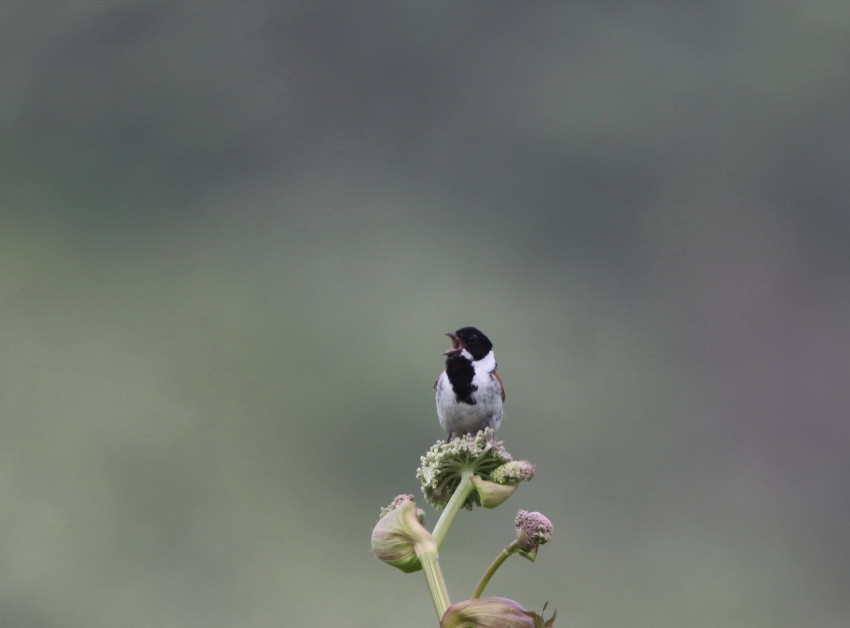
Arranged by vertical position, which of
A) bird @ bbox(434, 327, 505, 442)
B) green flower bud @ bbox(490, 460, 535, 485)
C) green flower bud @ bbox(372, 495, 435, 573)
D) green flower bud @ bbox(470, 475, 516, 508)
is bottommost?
green flower bud @ bbox(372, 495, 435, 573)

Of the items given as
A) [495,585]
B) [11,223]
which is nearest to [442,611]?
[495,585]

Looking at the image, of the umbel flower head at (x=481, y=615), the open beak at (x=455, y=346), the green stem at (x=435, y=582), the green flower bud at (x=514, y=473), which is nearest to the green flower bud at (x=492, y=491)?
the green flower bud at (x=514, y=473)

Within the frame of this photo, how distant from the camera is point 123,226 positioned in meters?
53.4

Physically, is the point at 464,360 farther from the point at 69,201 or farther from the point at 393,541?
the point at 69,201

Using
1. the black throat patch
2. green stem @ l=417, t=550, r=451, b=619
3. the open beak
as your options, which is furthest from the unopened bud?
the black throat patch

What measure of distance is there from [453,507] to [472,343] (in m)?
1.73

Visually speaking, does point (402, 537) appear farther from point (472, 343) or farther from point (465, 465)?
point (472, 343)

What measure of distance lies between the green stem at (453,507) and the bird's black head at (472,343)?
4.89 feet

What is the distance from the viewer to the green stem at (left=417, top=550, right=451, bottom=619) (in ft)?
5.89

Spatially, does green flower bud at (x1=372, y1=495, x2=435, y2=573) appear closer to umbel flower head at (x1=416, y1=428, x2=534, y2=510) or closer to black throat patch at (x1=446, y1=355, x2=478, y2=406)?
umbel flower head at (x1=416, y1=428, x2=534, y2=510)

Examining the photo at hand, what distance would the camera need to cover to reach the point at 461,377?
3.79 meters

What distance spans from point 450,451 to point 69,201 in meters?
53.6

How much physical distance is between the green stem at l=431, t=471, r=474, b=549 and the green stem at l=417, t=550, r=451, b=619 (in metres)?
0.03

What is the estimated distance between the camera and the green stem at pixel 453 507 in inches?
76.7
